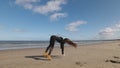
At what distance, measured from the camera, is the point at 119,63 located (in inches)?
444

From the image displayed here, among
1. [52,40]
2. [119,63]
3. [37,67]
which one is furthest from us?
[52,40]

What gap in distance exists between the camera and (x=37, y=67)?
980cm

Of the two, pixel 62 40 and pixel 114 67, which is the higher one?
pixel 62 40

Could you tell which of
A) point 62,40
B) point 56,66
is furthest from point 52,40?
point 56,66

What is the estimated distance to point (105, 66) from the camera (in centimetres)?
1031

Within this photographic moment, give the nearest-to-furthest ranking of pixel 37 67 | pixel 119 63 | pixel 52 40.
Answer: pixel 37 67 < pixel 119 63 < pixel 52 40

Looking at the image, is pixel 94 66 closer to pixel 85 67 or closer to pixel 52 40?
pixel 85 67

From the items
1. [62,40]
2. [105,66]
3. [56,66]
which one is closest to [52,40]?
[62,40]

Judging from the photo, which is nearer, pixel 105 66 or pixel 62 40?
pixel 105 66

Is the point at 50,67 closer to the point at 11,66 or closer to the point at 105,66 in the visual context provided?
the point at 11,66

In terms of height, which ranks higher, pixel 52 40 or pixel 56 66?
pixel 52 40

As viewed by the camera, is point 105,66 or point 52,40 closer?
point 105,66

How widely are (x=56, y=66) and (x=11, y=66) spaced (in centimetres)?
231

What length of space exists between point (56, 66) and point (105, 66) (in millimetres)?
2597
